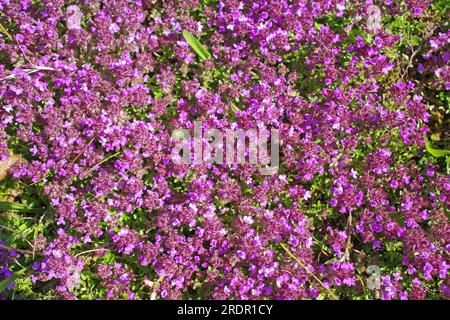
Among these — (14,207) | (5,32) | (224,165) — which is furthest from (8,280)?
(5,32)

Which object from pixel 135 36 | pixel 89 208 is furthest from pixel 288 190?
pixel 135 36

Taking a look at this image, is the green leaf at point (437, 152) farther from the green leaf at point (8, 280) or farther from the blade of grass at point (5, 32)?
the blade of grass at point (5, 32)

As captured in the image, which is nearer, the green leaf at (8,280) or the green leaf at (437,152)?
the green leaf at (8,280)

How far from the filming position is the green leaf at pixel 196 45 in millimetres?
6066

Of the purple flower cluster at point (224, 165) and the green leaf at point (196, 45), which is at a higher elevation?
the green leaf at point (196, 45)

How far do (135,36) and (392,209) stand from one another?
3897 mm

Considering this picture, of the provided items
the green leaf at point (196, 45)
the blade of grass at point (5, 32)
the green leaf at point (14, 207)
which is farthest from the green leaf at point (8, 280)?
the green leaf at point (196, 45)

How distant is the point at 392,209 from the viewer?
18.7ft

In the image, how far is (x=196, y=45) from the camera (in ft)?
20.1

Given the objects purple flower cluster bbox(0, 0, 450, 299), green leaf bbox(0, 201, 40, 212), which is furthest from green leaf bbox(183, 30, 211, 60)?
green leaf bbox(0, 201, 40, 212)

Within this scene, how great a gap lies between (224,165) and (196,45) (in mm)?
1595

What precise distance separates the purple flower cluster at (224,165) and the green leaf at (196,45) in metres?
0.09

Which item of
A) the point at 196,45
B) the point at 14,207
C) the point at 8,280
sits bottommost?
the point at 8,280

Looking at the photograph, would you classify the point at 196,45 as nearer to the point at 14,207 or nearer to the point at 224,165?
the point at 224,165
